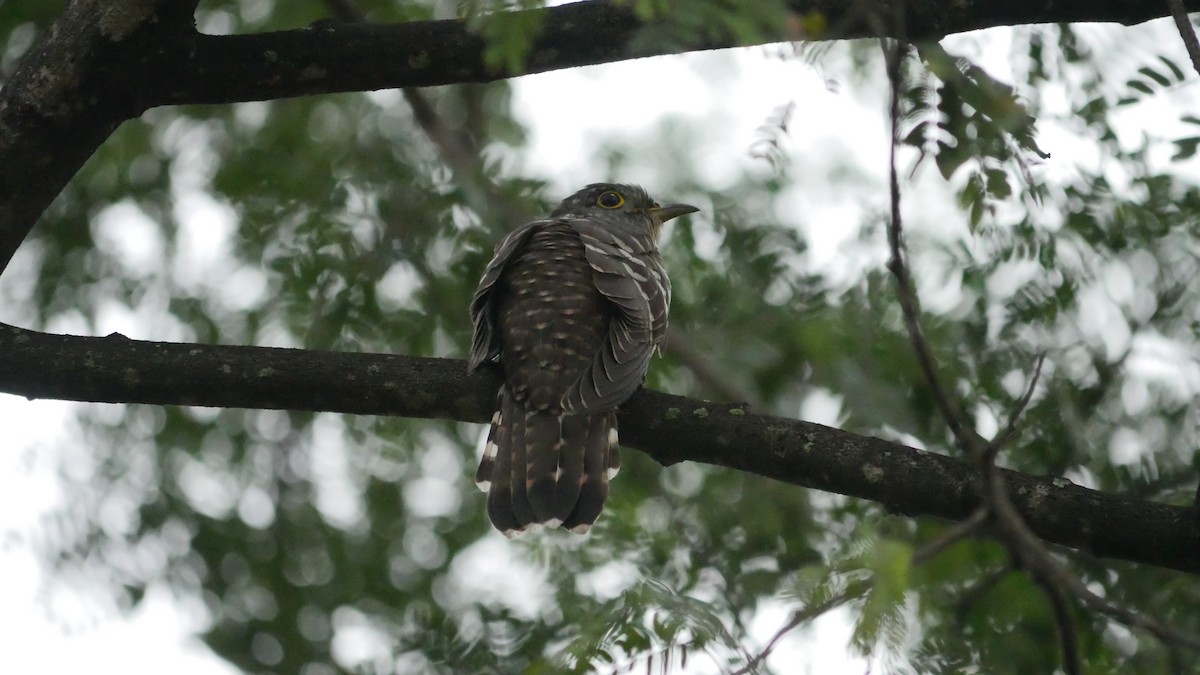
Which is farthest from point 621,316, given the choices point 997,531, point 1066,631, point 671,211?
point 1066,631

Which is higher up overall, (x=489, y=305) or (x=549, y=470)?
(x=489, y=305)

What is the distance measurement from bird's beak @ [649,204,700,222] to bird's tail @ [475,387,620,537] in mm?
2367

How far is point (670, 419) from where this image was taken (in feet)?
14.0

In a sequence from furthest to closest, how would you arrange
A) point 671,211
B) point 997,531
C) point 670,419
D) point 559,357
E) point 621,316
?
point 671,211
point 621,316
point 559,357
point 670,419
point 997,531

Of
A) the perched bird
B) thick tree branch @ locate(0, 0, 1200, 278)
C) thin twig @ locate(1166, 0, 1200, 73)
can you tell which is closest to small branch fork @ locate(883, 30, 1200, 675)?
thin twig @ locate(1166, 0, 1200, 73)

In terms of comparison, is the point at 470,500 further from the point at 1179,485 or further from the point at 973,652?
the point at 1179,485

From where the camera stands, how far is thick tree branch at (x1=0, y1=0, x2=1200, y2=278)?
14.4 ft

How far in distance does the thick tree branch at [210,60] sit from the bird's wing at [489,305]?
0.87 metres

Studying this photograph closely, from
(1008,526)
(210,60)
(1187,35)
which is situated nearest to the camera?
(1008,526)

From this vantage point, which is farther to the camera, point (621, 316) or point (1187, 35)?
point (621, 316)

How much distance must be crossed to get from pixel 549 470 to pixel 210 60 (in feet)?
6.08

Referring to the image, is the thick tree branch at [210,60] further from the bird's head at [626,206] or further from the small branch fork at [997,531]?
the bird's head at [626,206]

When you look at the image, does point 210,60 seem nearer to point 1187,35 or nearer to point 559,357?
point 559,357

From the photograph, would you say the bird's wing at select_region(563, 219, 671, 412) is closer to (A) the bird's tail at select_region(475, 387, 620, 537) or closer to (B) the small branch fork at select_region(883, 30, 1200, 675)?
(A) the bird's tail at select_region(475, 387, 620, 537)
